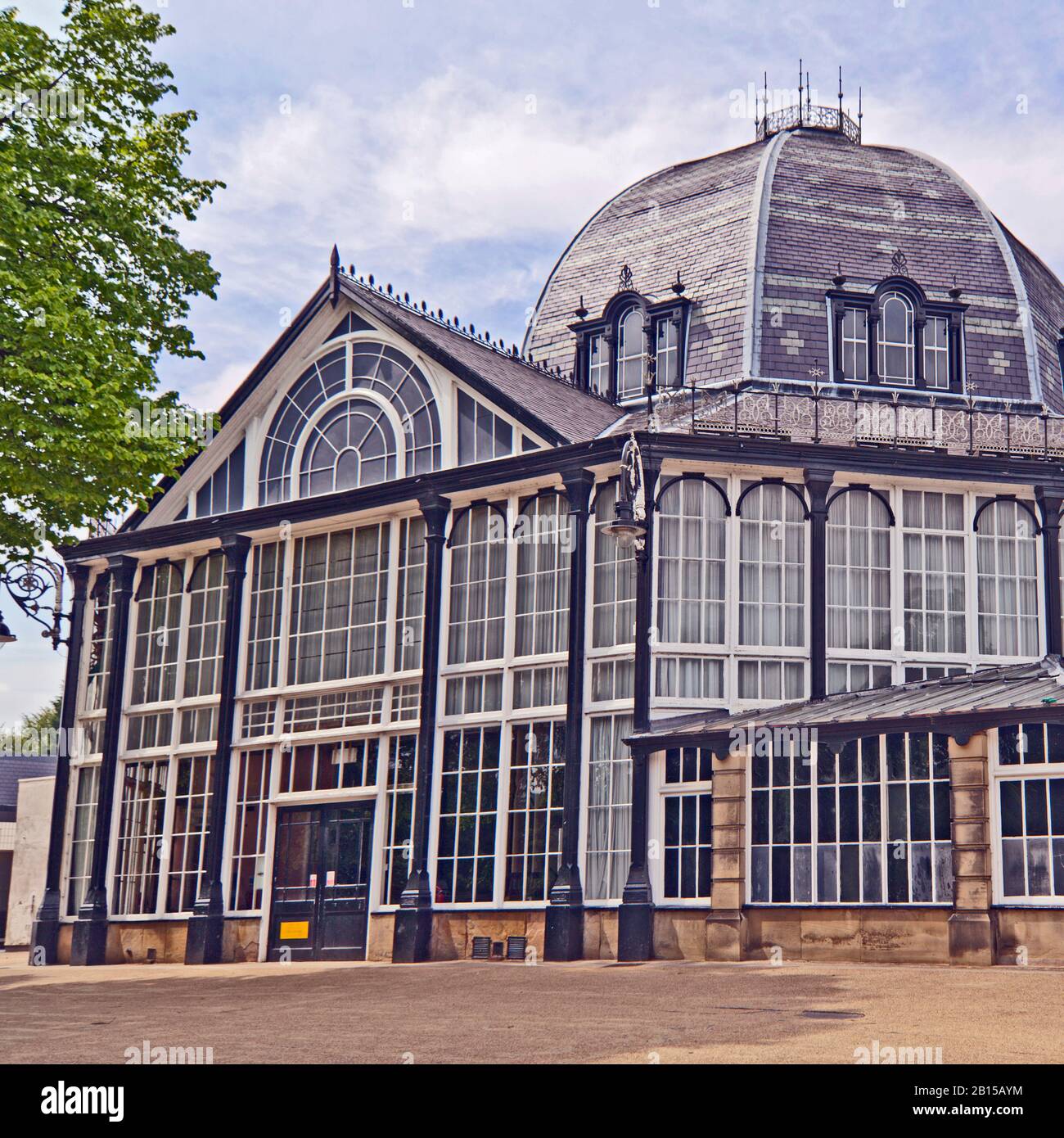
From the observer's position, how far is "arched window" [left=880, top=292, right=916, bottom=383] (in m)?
27.3

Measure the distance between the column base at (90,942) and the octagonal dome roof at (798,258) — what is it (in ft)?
42.4

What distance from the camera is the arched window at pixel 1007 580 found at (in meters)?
24.7

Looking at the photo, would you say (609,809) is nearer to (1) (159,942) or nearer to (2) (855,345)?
(1) (159,942)

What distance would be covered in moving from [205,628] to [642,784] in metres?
9.66

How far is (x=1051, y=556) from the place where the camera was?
24859mm

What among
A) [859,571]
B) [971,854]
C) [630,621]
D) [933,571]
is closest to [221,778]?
[630,621]

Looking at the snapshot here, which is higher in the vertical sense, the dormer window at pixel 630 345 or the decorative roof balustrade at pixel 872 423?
the dormer window at pixel 630 345

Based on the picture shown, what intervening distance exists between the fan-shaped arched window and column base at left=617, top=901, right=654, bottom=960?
8.11 m

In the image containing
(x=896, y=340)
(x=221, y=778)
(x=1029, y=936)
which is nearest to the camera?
(x=1029, y=936)

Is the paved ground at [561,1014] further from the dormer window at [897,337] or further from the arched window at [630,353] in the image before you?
the dormer window at [897,337]

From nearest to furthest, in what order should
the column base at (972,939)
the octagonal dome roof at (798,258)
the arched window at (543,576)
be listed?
1. the column base at (972,939)
2. the arched window at (543,576)
3. the octagonal dome roof at (798,258)

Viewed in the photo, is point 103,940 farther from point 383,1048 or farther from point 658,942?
point 383,1048

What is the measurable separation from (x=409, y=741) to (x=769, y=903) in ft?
23.1

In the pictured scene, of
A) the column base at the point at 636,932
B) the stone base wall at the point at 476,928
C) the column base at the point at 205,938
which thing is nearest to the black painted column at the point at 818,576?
the column base at the point at 636,932
